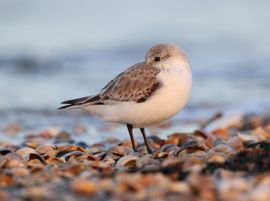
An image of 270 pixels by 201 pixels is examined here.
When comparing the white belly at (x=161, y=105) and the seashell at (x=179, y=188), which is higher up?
the white belly at (x=161, y=105)

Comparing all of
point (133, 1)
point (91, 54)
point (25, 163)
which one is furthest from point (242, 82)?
point (25, 163)

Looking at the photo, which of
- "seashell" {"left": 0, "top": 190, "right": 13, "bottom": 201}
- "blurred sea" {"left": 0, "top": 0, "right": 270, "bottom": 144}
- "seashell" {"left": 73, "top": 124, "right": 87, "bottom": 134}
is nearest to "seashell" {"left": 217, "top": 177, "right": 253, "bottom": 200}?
"seashell" {"left": 0, "top": 190, "right": 13, "bottom": 201}

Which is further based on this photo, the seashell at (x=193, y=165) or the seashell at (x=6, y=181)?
the seashell at (x=193, y=165)

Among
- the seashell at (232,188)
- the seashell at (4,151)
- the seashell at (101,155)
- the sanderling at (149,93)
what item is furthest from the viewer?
the sanderling at (149,93)

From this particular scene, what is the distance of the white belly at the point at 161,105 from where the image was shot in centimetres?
677

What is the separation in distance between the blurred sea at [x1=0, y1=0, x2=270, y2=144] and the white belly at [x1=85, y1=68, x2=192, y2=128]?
3.38 metres

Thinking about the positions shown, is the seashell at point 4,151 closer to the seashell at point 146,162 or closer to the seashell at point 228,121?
the seashell at point 146,162

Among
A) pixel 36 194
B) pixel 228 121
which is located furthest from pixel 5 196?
pixel 228 121

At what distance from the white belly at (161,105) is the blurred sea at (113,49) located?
338 centimetres

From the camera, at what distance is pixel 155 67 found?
23.4ft

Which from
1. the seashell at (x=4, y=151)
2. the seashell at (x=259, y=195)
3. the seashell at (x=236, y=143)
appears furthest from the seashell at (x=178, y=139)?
the seashell at (x=259, y=195)

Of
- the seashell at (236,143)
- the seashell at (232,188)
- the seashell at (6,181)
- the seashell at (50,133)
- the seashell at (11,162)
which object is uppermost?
the seashell at (50,133)

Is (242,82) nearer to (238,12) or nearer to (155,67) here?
(238,12)

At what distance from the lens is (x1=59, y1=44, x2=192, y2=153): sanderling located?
268 inches
